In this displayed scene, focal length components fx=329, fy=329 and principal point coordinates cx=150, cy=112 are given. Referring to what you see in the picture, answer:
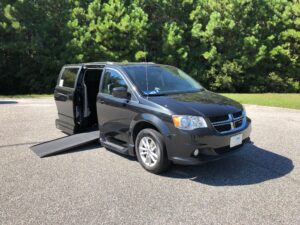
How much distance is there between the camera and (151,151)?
517cm

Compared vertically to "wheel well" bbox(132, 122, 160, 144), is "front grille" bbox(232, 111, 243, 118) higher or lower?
higher

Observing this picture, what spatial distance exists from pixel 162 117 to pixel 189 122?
431mm

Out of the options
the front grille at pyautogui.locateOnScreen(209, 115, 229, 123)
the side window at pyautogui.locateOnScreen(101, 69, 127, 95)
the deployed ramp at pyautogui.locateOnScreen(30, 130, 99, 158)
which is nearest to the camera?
the front grille at pyautogui.locateOnScreen(209, 115, 229, 123)

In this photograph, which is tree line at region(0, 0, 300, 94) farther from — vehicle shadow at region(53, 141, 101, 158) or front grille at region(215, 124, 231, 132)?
front grille at region(215, 124, 231, 132)

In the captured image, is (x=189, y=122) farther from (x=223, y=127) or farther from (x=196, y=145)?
(x=223, y=127)

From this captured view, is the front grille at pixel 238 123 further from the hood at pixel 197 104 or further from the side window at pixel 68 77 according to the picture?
the side window at pixel 68 77

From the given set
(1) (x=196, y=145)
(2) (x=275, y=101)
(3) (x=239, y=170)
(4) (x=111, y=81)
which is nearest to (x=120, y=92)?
(4) (x=111, y=81)

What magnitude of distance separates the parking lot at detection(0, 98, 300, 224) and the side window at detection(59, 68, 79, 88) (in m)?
1.64

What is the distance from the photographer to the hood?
15.8ft

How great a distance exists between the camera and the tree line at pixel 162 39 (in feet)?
76.8

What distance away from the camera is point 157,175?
514 cm

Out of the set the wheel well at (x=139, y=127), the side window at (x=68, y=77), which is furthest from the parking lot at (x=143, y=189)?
the side window at (x=68, y=77)

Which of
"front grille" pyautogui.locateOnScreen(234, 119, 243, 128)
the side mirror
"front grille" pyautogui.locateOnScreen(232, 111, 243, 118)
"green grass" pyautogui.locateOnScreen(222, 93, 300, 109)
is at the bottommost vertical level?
"green grass" pyautogui.locateOnScreen(222, 93, 300, 109)

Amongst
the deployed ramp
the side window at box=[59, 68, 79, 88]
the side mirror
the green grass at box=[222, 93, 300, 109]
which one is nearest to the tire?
the side mirror
